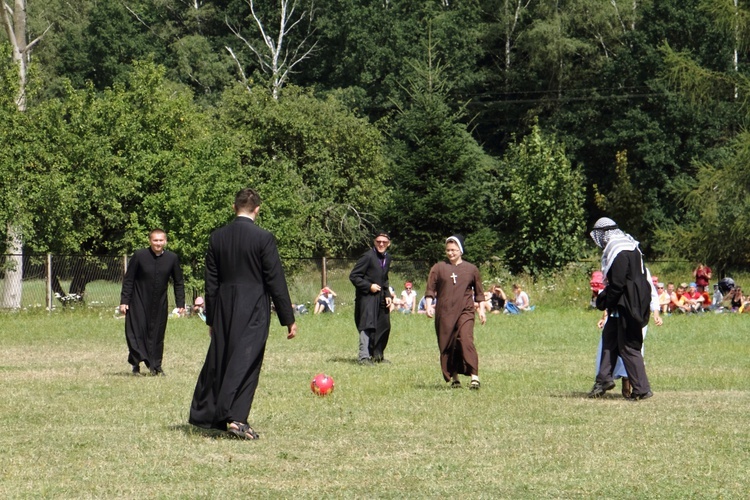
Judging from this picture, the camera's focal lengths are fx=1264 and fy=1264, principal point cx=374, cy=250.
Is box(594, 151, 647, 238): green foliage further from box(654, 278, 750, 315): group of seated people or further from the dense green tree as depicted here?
box(654, 278, 750, 315): group of seated people

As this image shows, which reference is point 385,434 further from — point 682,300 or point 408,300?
point 408,300

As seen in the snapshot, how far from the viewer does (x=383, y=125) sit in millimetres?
65062

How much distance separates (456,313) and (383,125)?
5048 centimetres

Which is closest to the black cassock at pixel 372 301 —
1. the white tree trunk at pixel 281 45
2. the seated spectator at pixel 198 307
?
the seated spectator at pixel 198 307

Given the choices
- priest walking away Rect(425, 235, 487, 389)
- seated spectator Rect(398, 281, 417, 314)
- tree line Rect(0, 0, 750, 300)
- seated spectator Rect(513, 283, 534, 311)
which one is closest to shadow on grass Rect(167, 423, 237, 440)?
priest walking away Rect(425, 235, 487, 389)

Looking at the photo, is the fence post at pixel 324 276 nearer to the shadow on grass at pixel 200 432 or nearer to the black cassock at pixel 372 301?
the black cassock at pixel 372 301

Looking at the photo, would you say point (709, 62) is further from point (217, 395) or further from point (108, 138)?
point (217, 395)

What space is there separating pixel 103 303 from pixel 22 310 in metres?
2.29

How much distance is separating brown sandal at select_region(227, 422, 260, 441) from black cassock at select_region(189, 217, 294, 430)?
12cm

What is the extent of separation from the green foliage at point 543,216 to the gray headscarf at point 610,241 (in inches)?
1283

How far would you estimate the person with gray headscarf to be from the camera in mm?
13656

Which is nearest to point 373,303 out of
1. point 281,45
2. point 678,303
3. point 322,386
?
point 322,386

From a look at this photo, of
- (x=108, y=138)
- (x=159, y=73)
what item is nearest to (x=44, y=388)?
(x=108, y=138)

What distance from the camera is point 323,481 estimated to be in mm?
8266
